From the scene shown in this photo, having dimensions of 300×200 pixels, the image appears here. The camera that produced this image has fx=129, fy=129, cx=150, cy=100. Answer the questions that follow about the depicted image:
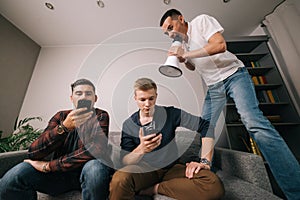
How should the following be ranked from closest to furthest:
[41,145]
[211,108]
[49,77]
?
[41,145], [211,108], [49,77]

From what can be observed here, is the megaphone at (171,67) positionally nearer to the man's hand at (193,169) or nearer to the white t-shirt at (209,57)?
the white t-shirt at (209,57)

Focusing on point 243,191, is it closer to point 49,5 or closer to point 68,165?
point 68,165

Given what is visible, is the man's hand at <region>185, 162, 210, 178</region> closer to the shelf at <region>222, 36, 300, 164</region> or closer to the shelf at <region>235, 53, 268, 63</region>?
the shelf at <region>222, 36, 300, 164</region>

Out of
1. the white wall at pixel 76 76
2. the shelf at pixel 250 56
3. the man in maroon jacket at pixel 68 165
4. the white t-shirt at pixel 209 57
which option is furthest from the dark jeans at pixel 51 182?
the shelf at pixel 250 56

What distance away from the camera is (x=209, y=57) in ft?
2.48

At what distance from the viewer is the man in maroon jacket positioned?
0.57 m

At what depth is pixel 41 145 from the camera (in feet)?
2.16

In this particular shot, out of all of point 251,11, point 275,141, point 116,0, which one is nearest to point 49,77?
point 116,0

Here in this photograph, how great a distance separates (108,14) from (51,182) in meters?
1.50

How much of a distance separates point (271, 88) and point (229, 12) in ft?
3.05

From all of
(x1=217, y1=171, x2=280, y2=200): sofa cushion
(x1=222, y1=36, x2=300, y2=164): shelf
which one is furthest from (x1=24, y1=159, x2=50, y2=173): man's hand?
(x1=222, y1=36, x2=300, y2=164): shelf

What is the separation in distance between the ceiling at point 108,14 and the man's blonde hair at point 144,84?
992 mm

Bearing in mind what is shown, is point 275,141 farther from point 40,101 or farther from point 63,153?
point 40,101

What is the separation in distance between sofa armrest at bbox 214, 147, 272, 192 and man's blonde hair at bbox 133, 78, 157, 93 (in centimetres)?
63
